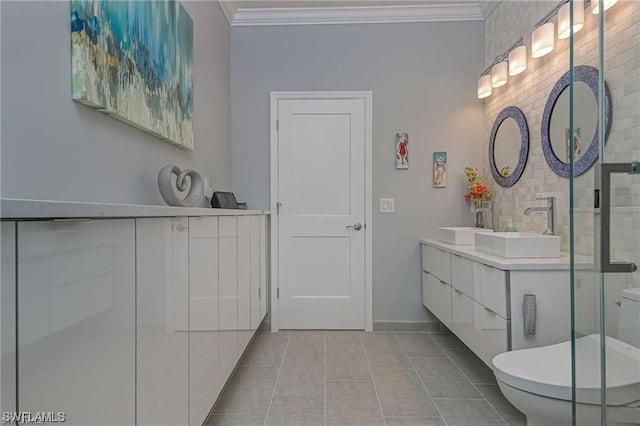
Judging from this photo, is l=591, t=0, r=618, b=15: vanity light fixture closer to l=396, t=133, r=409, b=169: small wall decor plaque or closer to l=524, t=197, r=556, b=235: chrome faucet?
l=524, t=197, r=556, b=235: chrome faucet

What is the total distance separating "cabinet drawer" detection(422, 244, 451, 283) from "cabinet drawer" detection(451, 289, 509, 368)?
0.61ft

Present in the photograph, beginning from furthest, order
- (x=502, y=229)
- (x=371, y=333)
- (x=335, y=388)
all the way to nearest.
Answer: (x=371, y=333)
(x=502, y=229)
(x=335, y=388)

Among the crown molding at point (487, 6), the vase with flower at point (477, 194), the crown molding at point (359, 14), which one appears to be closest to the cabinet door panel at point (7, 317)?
the vase with flower at point (477, 194)

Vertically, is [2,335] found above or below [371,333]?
above

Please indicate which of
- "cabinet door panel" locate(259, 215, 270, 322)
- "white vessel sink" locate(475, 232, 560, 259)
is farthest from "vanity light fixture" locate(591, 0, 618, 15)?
"cabinet door panel" locate(259, 215, 270, 322)

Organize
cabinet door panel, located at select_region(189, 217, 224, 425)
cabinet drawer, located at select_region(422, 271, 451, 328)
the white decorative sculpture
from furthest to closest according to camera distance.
Result: cabinet drawer, located at select_region(422, 271, 451, 328)
the white decorative sculpture
cabinet door panel, located at select_region(189, 217, 224, 425)

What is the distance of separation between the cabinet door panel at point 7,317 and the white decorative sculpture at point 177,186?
1.18 m

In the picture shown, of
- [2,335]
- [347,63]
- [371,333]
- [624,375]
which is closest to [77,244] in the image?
[2,335]

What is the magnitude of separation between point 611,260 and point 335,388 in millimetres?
1556

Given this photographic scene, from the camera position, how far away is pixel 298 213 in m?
3.18

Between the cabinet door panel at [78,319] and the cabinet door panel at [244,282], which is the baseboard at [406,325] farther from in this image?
the cabinet door panel at [78,319]

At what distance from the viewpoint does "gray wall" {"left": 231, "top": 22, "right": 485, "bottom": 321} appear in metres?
3.14

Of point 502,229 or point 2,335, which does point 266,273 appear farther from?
point 2,335

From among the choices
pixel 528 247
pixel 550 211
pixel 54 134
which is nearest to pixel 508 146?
pixel 550 211
